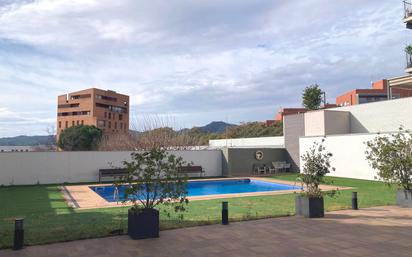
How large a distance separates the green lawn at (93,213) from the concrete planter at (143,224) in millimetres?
574

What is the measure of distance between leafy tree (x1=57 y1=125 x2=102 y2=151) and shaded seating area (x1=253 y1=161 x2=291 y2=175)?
70.1 feet

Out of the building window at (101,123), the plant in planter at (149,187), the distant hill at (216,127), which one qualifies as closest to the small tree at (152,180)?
the plant in planter at (149,187)

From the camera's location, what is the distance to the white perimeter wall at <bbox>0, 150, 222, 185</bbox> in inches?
678

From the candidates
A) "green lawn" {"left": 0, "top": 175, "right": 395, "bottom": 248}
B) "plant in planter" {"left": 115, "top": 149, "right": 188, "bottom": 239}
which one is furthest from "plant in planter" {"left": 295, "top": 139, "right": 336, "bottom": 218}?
"plant in planter" {"left": 115, "top": 149, "right": 188, "bottom": 239}

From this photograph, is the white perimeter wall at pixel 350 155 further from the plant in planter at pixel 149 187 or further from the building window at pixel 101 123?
the building window at pixel 101 123

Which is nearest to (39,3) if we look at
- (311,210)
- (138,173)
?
(138,173)

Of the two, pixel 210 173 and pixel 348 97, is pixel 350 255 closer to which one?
pixel 210 173

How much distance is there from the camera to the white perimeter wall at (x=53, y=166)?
17.2 m

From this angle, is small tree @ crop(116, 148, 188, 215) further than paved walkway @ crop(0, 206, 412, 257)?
Yes

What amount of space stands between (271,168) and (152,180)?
18.6m

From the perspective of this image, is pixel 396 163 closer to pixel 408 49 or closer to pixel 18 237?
pixel 18 237

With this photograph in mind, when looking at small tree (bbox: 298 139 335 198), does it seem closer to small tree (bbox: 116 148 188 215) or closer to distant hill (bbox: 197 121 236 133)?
small tree (bbox: 116 148 188 215)

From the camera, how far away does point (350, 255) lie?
514cm

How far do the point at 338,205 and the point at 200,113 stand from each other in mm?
28361
